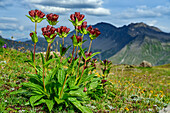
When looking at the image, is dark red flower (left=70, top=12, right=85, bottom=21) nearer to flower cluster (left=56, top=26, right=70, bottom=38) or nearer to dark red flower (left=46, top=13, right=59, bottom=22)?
flower cluster (left=56, top=26, right=70, bottom=38)

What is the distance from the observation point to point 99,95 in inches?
295

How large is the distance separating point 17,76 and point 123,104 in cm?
570

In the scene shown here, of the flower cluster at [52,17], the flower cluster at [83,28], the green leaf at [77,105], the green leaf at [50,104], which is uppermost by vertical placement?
the flower cluster at [52,17]

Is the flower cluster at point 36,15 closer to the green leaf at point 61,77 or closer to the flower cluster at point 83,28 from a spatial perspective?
the flower cluster at point 83,28

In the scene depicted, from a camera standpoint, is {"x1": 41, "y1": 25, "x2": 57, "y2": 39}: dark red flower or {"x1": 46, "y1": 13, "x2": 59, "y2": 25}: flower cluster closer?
{"x1": 41, "y1": 25, "x2": 57, "y2": 39}: dark red flower

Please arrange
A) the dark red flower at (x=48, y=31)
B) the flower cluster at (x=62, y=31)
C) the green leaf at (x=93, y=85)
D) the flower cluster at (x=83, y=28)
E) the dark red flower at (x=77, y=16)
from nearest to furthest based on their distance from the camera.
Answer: the dark red flower at (x=48, y=31), the flower cluster at (x=62, y=31), the dark red flower at (x=77, y=16), the flower cluster at (x=83, y=28), the green leaf at (x=93, y=85)

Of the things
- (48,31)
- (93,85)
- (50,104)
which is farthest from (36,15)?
(93,85)

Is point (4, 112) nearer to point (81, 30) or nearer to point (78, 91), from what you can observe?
point (78, 91)

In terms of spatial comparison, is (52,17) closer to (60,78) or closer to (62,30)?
(62,30)

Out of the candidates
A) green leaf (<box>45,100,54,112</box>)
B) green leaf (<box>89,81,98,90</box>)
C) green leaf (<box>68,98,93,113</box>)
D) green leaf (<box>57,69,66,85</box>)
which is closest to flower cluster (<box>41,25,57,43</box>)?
green leaf (<box>57,69,66,85</box>)

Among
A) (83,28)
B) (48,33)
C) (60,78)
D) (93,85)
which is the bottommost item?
(93,85)

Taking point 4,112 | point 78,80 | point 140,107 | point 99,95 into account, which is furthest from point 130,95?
point 4,112

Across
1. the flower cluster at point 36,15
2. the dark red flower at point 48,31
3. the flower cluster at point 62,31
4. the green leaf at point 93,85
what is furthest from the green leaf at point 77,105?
the flower cluster at point 36,15

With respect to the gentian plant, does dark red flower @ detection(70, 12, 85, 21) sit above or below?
above
